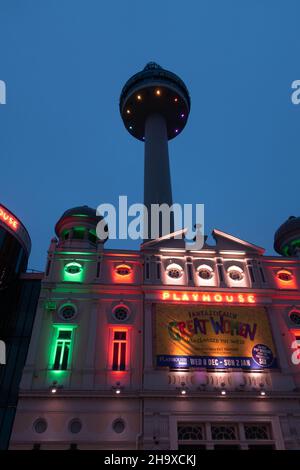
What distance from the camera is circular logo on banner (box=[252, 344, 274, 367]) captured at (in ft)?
90.9

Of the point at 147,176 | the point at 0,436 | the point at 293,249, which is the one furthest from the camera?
the point at 147,176

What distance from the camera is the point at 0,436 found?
25.4 metres

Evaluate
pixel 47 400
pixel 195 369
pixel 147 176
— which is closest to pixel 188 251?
Result: pixel 195 369

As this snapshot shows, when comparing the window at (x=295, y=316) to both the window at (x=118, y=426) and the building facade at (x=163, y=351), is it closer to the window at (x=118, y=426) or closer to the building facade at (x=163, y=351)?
the building facade at (x=163, y=351)

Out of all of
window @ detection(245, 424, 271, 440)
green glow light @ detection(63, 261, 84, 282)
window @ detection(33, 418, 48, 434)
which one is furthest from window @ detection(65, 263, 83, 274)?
window @ detection(245, 424, 271, 440)

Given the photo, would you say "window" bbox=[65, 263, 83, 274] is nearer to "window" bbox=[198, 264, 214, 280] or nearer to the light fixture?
the light fixture

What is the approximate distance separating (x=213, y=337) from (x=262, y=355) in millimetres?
3668

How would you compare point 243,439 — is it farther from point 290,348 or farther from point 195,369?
point 290,348

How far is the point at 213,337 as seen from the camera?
28.6 metres

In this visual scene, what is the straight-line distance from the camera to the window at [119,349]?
27.3 metres

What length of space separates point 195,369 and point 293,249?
64.5 ft

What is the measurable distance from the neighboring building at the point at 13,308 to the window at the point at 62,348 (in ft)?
11.1

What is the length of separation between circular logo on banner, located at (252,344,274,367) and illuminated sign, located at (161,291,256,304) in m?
3.79

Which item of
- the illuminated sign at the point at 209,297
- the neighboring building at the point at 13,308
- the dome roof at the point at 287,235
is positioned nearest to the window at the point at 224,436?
the illuminated sign at the point at 209,297
